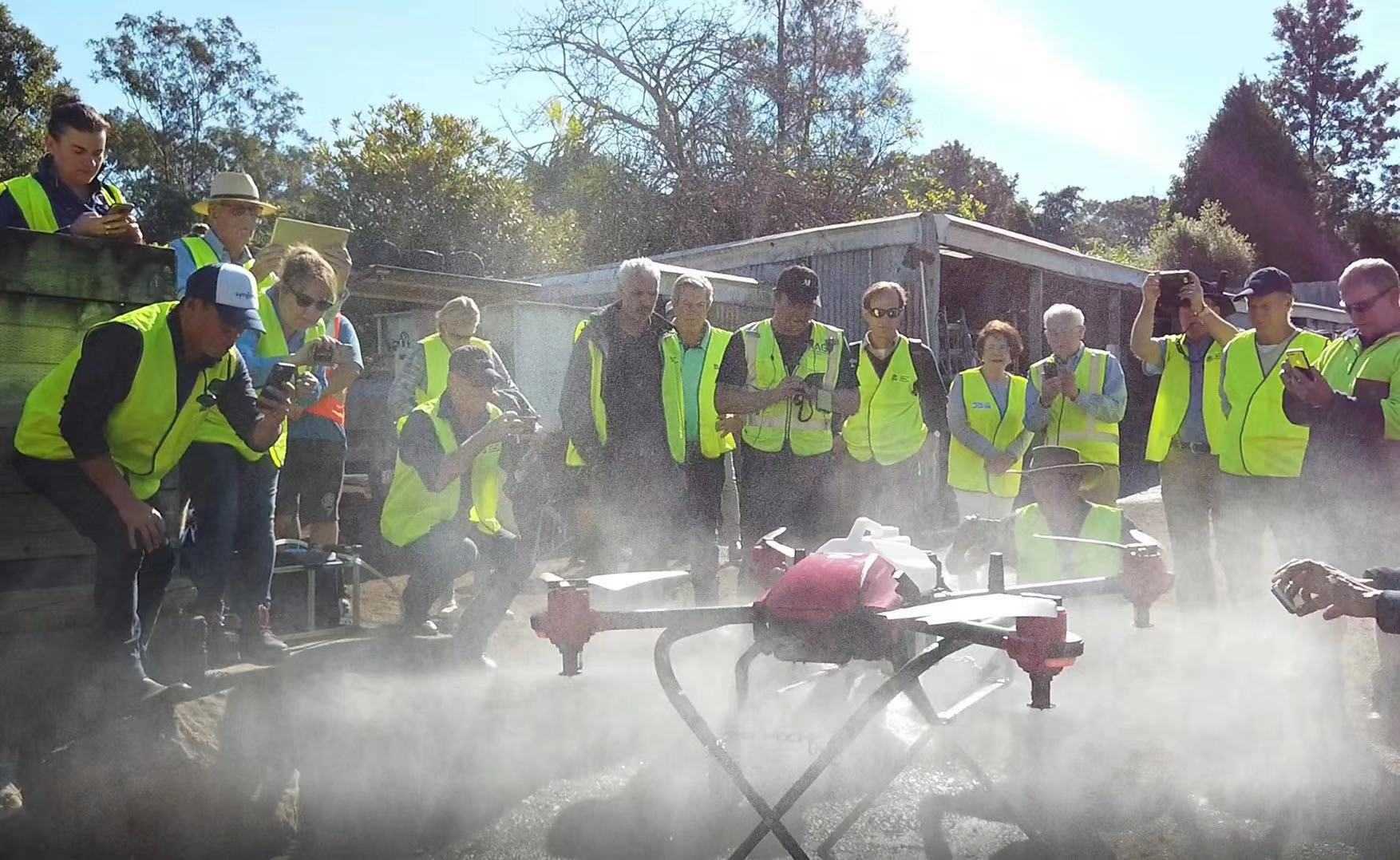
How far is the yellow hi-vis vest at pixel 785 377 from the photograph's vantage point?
5488 mm

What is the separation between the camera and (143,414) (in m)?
3.47

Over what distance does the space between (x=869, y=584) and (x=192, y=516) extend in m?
2.77

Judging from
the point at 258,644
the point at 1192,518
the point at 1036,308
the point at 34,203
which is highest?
the point at 34,203

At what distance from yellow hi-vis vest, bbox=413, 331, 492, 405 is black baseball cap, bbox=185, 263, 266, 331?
253cm

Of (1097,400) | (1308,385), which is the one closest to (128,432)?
(1308,385)

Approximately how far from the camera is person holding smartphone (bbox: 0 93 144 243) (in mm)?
4000

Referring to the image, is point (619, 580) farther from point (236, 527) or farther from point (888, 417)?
point (888, 417)

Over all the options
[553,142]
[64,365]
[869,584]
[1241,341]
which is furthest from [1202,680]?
[553,142]

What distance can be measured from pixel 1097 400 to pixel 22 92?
26908 millimetres

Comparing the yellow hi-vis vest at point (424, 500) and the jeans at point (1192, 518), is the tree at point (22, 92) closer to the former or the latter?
the yellow hi-vis vest at point (424, 500)

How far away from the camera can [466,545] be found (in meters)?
4.94

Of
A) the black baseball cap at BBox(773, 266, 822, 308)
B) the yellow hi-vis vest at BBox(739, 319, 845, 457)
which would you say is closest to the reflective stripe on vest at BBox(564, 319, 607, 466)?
the yellow hi-vis vest at BBox(739, 319, 845, 457)

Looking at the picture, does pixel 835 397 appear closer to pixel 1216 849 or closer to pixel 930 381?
pixel 930 381

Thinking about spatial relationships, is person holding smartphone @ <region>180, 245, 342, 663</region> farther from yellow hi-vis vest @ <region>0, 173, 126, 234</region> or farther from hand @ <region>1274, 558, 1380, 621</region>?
hand @ <region>1274, 558, 1380, 621</region>
